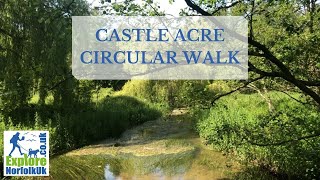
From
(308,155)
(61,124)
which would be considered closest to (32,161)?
(61,124)

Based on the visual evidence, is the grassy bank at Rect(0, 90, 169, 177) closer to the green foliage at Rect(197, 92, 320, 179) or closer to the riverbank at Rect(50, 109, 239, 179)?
the riverbank at Rect(50, 109, 239, 179)

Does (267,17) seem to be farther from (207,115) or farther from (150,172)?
(207,115)

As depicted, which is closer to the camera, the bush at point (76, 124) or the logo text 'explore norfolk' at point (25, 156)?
the logo text 'explore norfolk' at point (25, 156)

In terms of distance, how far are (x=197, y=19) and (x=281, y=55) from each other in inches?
35.6

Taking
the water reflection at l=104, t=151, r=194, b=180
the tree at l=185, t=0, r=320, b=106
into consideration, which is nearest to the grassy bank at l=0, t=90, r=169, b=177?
the water reflection at l=104, t=151, r=194, b=180

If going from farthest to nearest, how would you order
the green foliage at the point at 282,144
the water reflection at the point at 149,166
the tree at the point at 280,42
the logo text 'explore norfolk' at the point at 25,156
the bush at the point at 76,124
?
1. the bush at the point at 76,124
2. the water reflection at the point at 149,166
3. the logo text 'explore norfolk' at the point at 25,156
4. the green foliage at the point at 282,144
5. the tree at the point at 280,42

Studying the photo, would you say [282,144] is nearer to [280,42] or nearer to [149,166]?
[280,42]

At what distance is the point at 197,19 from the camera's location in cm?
343

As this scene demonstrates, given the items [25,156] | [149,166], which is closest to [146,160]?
[149,166]

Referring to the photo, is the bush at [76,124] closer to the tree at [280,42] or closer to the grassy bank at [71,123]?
the grassy bank at [71,123]

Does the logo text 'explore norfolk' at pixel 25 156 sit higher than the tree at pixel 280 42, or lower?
lower

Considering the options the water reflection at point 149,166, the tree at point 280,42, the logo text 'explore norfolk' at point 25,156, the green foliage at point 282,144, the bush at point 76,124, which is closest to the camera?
the tree at point 280,42

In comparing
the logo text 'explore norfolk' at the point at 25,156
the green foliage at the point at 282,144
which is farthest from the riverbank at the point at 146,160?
the green foliage at the point at 282,144

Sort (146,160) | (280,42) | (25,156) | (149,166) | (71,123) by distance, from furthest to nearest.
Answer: (71,123) → (146,160) → (149,166) → (25,156) → (280,42)
